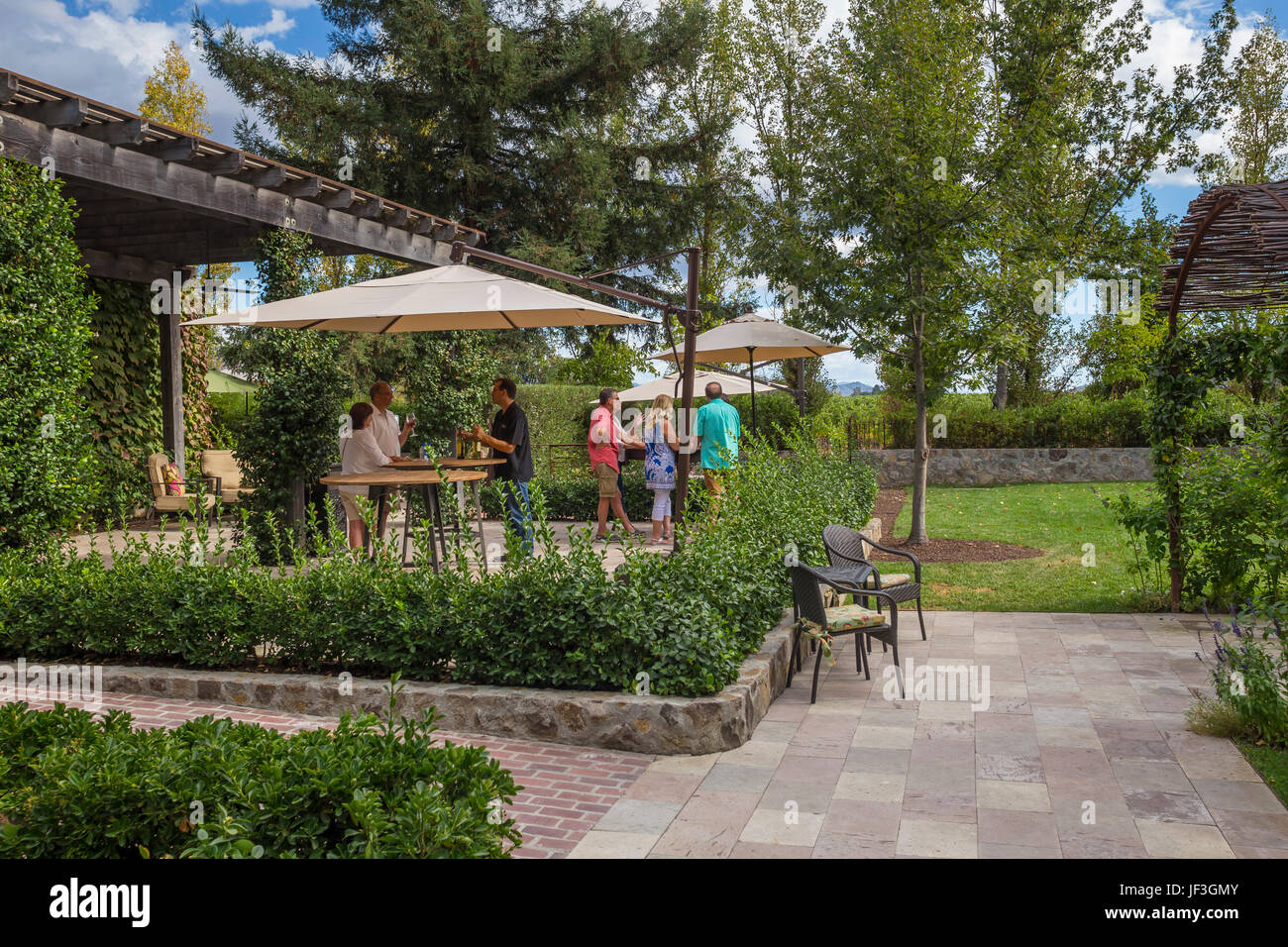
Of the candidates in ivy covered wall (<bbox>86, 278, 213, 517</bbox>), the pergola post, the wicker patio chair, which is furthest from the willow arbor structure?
the pergola post

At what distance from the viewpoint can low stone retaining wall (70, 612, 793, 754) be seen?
15.3 feet

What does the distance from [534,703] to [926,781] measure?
1.94m

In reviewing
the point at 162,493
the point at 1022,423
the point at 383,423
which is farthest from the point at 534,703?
the point at 1022,423

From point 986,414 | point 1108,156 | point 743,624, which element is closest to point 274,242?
point 743,624

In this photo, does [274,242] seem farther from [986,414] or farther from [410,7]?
[986,414]

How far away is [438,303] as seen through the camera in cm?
720

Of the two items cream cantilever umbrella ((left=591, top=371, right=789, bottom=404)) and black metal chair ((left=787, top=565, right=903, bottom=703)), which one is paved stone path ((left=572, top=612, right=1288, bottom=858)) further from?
cream cantilever umbrella ((left=591, top=371, right=789, bottom=404))

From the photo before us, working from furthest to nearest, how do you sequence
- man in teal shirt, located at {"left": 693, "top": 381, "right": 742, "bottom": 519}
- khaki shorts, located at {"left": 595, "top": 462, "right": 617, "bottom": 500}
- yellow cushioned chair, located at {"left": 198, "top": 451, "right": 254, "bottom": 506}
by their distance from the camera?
1. yellow cushioned chair, located at {"left": 198, "top": 451, "right": 254, "bottom": 506}
2. khaki shorts, located at {"left": 595, "top": 462, "right": 617, "bottom": 500}
3. man in teal shirt, located at {"left": 693, "top": 381, "right": 742, "bottom": 519}

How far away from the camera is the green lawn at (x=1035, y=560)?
8391mm

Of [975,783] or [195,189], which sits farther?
[195,189]

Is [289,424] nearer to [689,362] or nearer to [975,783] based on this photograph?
[689,362]

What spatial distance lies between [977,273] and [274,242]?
7905mm

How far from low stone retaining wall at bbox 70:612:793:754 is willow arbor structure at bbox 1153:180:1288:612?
3.33m

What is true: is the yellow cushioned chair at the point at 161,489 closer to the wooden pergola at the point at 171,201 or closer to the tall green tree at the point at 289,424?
the wooden pergola at the point at 171,201
